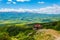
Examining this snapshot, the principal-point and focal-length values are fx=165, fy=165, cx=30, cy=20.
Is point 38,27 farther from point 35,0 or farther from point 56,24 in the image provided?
point 35,0

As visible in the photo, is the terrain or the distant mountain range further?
the distant mountain range

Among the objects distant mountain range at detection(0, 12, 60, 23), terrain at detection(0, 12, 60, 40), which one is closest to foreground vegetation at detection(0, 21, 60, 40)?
terrain at detection(0, 12, 60, 40)

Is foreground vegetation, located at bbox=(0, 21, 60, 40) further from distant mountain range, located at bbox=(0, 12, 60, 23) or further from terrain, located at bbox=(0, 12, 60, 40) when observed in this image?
distant mountain range, located at bbox=(0, 12, 60, 23)

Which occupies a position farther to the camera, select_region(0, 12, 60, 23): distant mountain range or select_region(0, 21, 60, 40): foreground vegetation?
select_region(0, 12, 60, 23): distant mountain range

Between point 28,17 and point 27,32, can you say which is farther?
point 28,17

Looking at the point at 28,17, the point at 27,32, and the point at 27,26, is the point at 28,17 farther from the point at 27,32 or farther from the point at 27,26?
the point at 27,32

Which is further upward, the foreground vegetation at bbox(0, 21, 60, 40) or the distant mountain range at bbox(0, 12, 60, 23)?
the distant mountain range at bbox(0, 12, 60, 23)

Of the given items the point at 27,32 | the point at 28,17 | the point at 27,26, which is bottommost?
the point at 27,32

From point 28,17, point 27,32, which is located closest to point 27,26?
point 27,32
